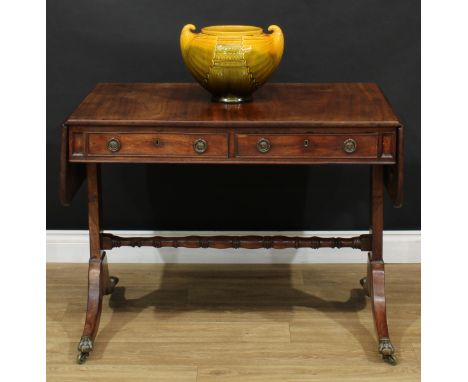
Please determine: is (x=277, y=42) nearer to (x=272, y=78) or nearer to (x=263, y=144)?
(x=263, y=144)

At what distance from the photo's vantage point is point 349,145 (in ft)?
9.50

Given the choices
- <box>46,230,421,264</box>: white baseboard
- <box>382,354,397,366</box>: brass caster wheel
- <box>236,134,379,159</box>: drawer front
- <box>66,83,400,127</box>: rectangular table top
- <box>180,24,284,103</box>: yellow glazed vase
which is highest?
<box>180,24,284,103</box>: yellow glazed vase

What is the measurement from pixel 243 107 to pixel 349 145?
0.42 m

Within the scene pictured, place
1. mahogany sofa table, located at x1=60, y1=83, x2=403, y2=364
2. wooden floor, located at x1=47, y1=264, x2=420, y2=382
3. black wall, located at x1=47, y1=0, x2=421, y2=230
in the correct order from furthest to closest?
1. black wall, located at x1=47, y1=0, x2=421, y2=230
2. wooden floor, located at x1=47, y1=264, x2=420, y2=382
3. mahogany sofa table, located at x1=60, y1=83, x2=403, y2=364

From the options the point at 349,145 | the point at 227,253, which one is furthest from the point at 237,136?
the point at 227,253

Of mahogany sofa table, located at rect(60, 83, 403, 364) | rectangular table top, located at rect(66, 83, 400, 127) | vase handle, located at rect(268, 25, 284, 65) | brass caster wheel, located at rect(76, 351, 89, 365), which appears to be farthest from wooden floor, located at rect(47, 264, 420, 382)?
vase handle, located at rect(268, 25, 284, 65)

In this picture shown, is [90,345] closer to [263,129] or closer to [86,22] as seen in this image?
[263,129]

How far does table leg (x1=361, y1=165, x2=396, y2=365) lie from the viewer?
10.1ft

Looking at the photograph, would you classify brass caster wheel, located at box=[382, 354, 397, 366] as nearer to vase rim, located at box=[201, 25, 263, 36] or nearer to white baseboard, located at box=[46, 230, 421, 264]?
white baseboard, located at box=[46, 230, 421, 264]

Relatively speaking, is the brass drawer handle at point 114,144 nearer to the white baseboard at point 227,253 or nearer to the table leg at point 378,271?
the table leg at point 378,271

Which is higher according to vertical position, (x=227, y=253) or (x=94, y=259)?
(x=94, y=259)

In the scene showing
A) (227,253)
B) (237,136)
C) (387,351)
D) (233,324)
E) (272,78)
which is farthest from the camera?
(227,253)

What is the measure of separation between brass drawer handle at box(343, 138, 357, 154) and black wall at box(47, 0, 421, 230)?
0.92 m

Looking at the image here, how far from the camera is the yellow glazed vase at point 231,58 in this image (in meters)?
2.98
